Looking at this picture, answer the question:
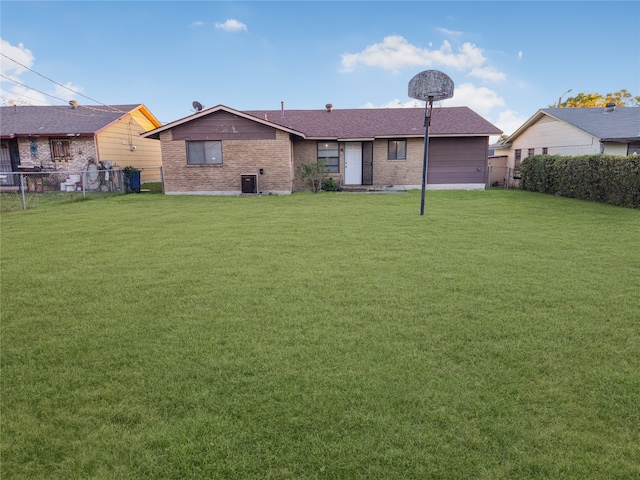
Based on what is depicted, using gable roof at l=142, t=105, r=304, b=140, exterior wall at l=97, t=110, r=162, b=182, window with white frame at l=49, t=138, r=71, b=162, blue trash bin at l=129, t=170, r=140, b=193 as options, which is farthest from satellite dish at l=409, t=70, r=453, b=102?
window with white frame at l=49, t=138, r=71, b=162

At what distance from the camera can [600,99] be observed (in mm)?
39719

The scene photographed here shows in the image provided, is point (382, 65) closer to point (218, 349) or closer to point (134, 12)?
point (134, 12)

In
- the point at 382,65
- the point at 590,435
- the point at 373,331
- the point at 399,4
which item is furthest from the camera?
the point at 382,65

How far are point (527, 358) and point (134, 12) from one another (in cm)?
2001

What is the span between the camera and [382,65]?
23734mm

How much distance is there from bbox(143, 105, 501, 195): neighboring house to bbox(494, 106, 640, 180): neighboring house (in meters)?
4.66

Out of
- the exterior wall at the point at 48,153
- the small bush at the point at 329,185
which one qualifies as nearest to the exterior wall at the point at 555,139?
the small bush at the point at 329,185

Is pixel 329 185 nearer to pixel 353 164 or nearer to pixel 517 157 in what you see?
pixel 353 164

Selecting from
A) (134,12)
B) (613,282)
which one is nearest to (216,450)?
(613,282)

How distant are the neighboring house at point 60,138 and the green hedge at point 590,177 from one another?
20358 mm

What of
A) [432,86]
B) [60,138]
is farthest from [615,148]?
[60,138]

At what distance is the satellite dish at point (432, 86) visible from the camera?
10.3 metres

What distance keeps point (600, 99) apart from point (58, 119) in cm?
4708

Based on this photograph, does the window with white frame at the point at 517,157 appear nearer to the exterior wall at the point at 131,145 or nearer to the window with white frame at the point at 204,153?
the window with white frame at the point at 204,153
